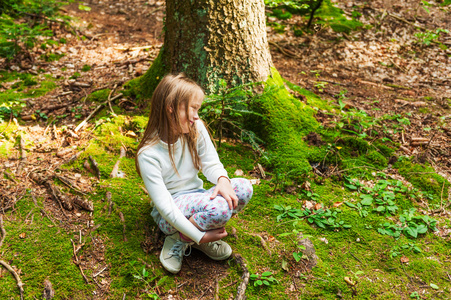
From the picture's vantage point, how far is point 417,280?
8.49 feet

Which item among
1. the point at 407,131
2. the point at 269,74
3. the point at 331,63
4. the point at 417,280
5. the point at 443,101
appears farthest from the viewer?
the point at 331,63

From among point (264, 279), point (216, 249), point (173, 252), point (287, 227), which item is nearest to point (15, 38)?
point (173, 252)

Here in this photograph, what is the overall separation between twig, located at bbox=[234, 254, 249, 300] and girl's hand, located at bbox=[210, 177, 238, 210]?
45cm

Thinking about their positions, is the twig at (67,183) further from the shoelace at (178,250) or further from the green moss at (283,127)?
the green moss at (283,127)

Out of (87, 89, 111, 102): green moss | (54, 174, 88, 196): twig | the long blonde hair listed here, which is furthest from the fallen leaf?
(87, 89, 111, 102): green moss

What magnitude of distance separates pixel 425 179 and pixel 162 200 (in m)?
2.84

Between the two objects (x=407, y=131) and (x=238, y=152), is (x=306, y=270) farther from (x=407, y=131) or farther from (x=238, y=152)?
(x=407, y=131)

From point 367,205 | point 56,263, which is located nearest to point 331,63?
point 367,205

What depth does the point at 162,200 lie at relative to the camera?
7.59 ft

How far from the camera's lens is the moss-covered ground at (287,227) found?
243 centimetres

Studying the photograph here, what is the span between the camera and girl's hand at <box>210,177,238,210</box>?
2.42m

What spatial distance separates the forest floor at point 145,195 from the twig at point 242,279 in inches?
1.6

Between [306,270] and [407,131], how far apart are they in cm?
265

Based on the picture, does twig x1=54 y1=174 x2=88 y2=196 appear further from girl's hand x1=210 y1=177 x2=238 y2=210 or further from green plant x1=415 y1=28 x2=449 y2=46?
green plant x1=415 y1=28 x2=449 y2=46
